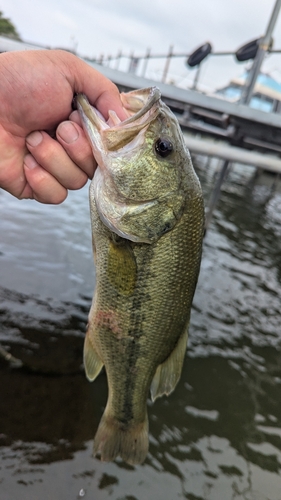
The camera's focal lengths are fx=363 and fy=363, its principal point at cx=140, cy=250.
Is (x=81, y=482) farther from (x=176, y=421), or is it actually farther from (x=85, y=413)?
(x=176, y=421)

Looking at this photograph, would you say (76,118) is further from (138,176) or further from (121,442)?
(121,442)

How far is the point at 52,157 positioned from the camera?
1.88 m

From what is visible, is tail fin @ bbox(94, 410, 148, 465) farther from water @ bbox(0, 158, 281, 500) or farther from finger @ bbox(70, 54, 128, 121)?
finger @ bbox(70, 54, 128, 121)

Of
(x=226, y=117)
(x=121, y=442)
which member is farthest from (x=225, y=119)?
(x=121, y=442)

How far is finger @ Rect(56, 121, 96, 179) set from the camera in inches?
70.6

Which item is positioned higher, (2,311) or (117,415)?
(117,415)

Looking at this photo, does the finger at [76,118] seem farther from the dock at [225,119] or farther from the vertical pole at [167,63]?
the vertical pole at [167,63]

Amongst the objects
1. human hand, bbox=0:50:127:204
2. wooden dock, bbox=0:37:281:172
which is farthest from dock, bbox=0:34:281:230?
human hand, bbox=0:50:127:204

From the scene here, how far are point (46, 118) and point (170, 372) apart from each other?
5.28 ft

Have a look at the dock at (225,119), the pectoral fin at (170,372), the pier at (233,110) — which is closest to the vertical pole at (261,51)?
the pier at (233,110)

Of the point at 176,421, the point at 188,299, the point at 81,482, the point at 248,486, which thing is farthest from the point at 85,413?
the point at 188,299

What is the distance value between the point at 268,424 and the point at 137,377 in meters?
2.27

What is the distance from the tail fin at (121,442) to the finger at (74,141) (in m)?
1.66

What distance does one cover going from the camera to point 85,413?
3.28 metres
